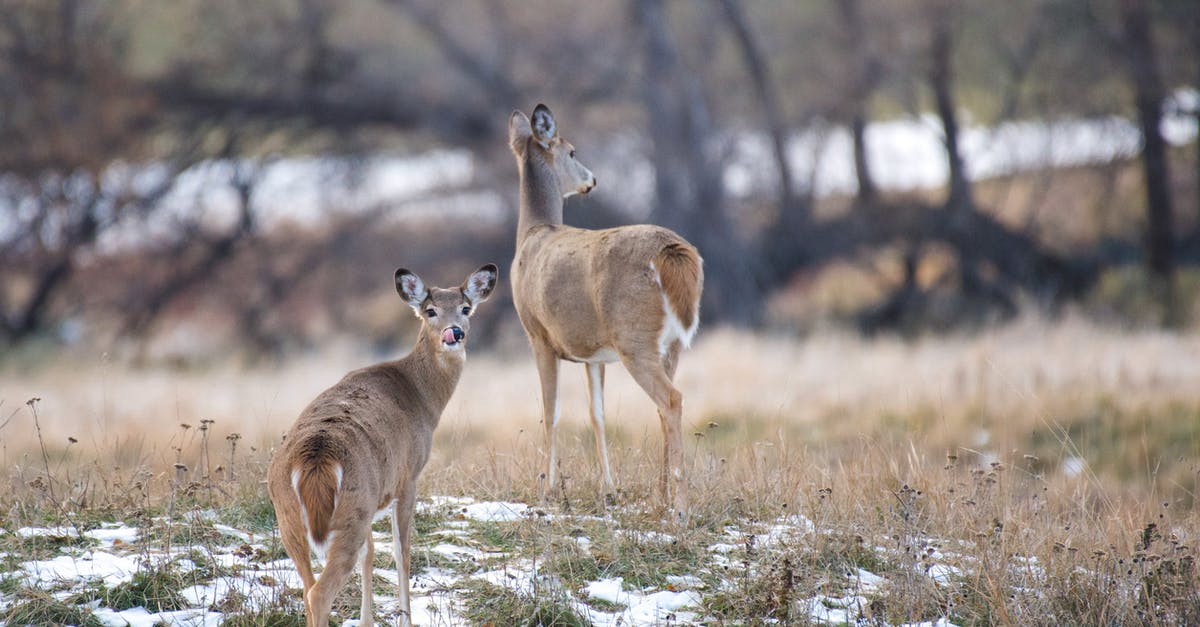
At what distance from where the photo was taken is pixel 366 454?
17.6 feet

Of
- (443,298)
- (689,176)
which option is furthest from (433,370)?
(689,176)

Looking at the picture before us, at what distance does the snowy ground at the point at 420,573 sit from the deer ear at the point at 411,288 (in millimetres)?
1236

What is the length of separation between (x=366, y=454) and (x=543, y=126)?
13.8ft

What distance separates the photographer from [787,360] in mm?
17219

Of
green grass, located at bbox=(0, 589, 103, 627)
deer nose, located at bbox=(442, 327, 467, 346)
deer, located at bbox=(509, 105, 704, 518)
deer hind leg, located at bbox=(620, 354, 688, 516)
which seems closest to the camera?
green grass, located at bbox=(0, 589, 103, 627)

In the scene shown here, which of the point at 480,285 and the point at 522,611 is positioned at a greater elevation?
the point at 480,285

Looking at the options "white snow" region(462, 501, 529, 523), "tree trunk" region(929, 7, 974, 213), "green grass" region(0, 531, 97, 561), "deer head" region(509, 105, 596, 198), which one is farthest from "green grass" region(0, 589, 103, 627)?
"tree trunk" region(929, 7, 974, 213)

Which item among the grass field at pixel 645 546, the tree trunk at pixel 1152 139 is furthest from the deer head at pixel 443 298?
the tree trunk at pixel 1152 139

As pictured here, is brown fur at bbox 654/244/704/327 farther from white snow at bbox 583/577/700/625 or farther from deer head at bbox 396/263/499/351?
white snow at bbox 583/577/700/625

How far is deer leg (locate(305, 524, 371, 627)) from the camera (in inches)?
197

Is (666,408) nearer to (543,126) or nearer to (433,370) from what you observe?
(433,370)

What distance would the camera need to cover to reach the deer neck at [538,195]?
893cm

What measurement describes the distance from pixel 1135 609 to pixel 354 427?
3557mm

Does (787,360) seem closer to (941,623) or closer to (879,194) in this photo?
(879,194)
